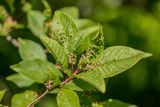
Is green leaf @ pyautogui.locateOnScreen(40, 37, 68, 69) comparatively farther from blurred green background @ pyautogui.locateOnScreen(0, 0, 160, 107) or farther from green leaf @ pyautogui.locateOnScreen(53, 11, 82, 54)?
blurred green background @ pyautogui.locateOnScreen(0, 0, 160, 107)

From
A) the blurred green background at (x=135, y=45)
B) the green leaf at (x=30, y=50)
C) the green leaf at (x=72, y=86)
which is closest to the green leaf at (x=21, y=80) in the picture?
the green leaf at (x=30, y=50)

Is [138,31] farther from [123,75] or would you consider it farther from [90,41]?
[90,41]

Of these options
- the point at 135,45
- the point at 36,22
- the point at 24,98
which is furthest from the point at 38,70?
the point at 135,45

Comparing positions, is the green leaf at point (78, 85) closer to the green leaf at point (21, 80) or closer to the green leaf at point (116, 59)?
the green leaf at point (116, 59)

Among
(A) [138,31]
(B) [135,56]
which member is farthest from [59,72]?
(A) [138,31]

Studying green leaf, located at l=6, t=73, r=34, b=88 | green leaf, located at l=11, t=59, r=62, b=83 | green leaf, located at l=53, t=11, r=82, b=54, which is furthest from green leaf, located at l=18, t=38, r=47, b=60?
green leaf, located at l=53, t=11, r=82, b=54

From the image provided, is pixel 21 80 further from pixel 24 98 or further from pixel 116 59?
pixel 116 59
